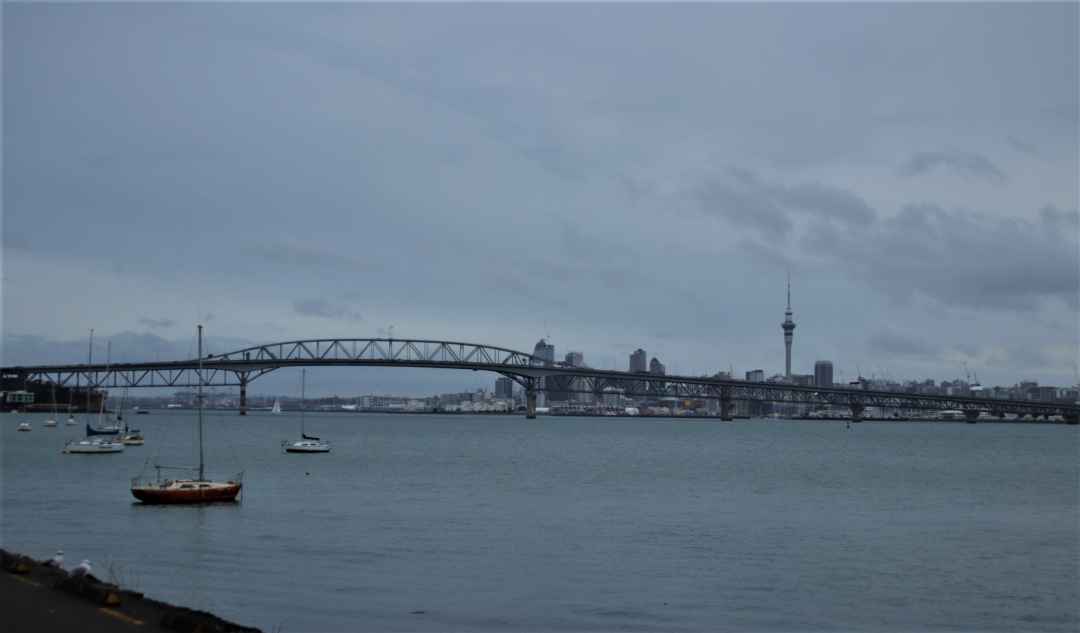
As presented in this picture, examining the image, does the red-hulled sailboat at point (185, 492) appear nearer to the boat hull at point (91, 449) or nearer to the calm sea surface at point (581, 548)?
the calm sea surface at point (581, 548)

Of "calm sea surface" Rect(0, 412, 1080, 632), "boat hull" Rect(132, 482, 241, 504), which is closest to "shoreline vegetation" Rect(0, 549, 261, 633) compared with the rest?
"calm sea surface" Rect(0, 412, 1080, 632)

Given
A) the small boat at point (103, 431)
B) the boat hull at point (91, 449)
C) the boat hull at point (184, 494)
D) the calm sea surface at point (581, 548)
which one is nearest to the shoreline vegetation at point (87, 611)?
the calm sea surface at point (581, 548)

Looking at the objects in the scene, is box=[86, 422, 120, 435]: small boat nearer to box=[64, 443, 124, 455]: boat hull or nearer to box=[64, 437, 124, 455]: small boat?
box=[64, 437, 124, 455]: small boat

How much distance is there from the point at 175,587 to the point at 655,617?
38.2ft

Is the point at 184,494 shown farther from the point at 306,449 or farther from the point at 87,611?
the point at 306,449

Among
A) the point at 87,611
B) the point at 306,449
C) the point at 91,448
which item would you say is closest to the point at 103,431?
the point at 91,448

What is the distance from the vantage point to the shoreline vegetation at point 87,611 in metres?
16.1

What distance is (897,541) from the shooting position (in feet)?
119

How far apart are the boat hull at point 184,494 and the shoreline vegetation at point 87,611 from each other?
25606 mm

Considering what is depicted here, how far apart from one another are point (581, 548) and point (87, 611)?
748 inches

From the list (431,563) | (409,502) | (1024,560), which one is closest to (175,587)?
(431,563)

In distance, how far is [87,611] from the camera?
1722 centimetres

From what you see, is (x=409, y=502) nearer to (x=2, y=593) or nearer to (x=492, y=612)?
(x=492, y=612)

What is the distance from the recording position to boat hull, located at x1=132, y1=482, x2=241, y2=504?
148 ft
